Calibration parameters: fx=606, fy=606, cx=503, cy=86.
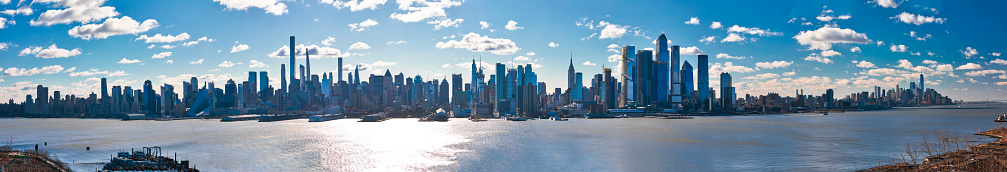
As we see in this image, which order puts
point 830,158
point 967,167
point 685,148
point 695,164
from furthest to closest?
point 685,148 < point 830,158 < point 695,164 < point 967,167

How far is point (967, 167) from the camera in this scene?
158 ft

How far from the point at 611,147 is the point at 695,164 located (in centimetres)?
2587

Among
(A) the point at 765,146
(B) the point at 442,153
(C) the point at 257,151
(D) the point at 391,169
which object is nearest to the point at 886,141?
(A) the point at 765,146

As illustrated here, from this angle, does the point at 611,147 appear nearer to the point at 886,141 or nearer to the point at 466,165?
the point at 466,165

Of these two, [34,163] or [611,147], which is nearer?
[34,163]

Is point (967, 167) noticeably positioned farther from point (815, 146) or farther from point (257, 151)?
point (257, 151)

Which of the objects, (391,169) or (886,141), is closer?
(391,169)

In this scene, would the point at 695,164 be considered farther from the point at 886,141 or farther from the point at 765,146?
the point at 886,141

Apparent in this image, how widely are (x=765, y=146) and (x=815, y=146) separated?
312 inches

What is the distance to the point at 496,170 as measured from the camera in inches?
2712

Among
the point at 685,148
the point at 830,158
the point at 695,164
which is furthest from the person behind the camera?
the point at 685,148

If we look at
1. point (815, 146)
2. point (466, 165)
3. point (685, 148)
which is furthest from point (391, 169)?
point (815, 146)

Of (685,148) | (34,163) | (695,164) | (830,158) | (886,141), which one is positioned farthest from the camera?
(886,141)

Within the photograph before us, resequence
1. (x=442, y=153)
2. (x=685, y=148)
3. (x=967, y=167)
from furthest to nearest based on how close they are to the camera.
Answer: (x=685, y=148), (x=442, y=153), (x=967, y=167)
